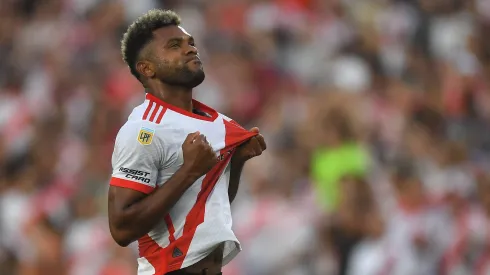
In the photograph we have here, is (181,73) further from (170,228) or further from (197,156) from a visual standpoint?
(170,228)

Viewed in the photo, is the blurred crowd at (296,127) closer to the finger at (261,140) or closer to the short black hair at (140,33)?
the finger at (261,140)

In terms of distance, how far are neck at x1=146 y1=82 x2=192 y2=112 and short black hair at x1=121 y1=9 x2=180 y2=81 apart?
0.11 m

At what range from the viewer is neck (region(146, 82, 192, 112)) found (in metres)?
4.14

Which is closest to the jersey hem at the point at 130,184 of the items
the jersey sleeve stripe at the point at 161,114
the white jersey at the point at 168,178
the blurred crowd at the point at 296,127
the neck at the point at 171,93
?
the white jersey at the point at 168,178

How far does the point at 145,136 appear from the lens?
3.92 meters

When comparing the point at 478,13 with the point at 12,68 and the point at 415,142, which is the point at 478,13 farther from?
the point at 12,68

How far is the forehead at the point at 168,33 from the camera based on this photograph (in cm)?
414

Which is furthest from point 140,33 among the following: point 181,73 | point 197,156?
point 197,156

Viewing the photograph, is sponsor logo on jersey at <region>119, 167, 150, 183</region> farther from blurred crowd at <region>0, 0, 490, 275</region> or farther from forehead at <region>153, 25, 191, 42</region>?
blurred crowd at <region>0, 0, 490, 275</region>

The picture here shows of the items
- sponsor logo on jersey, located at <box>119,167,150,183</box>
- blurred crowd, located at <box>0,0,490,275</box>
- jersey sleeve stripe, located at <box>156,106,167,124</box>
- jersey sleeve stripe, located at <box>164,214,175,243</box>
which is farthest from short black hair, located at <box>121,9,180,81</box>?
blurred crowd, located at <box>0,0,490,275</box>

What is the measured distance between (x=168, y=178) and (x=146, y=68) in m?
0.46

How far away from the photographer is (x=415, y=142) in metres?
9.03

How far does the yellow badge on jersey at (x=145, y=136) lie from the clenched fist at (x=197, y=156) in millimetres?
128

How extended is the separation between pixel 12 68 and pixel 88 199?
124 inches
